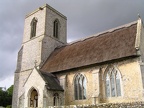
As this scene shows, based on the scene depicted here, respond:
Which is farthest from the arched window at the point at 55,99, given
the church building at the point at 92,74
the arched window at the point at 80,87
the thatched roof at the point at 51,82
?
the arched window at the point at 80,87

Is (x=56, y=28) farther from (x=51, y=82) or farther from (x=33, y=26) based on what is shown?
(x=51, y=82)

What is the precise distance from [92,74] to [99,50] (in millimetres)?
2986

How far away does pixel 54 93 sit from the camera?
60.7 ft

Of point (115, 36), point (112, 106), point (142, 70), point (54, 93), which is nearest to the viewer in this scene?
point (112, 106)

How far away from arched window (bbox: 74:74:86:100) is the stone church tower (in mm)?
7519

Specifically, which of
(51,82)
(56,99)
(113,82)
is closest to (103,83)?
(113,82)

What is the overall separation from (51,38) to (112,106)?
68.2 ft

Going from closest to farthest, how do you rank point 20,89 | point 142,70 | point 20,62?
point 142,70
point 20,89
point 20,62

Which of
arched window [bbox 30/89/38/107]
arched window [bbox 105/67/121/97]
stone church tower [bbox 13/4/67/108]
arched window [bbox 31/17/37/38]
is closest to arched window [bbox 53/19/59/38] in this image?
stone church tower [bbox 13/4/67/108]

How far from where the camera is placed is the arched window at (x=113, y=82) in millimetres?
16266

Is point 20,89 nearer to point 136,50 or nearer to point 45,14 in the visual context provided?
point 45,14

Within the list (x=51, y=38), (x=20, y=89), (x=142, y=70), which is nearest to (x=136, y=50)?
(x=142, y=70)

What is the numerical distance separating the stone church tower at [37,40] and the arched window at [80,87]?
752 cm

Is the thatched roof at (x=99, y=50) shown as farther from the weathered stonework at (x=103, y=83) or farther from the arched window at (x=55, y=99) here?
the arched window at (x=55, y=99)
